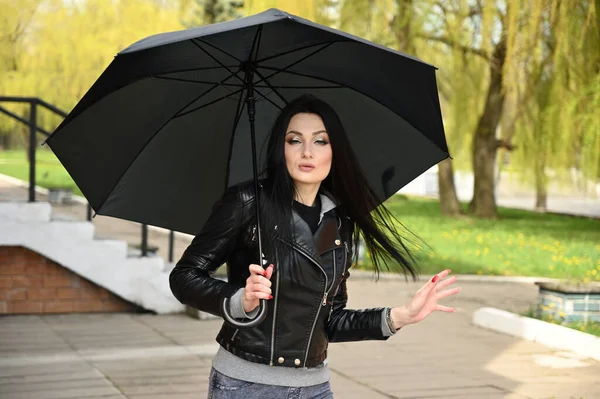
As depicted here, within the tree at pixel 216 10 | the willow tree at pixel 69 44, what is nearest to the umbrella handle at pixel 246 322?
the tree at pixel 216 10

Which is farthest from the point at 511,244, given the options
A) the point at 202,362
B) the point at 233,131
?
the point at 233,131

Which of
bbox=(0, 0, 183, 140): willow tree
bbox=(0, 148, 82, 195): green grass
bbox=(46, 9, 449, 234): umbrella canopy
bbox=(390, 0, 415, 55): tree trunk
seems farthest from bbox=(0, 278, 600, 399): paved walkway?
bbox=(0, 0, 183, 140): willow tree

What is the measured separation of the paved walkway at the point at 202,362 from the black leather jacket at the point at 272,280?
357cm

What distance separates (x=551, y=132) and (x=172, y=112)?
16.5m

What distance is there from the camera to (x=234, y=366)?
10.1ft

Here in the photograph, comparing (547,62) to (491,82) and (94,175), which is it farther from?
(94,175)

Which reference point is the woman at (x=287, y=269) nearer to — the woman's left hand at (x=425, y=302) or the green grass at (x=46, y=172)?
the woman's left hand at (x=425, y=302)

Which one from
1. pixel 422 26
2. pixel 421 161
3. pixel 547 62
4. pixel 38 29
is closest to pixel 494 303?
pixel 421 161

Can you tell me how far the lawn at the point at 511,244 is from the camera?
1461 centimetres

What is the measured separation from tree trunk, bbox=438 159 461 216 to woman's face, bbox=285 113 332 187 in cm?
2214

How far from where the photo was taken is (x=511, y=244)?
18.2 meters

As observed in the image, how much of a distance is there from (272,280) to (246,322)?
0.17 m

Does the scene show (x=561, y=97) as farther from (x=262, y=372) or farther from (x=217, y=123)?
(x=262, y=372)

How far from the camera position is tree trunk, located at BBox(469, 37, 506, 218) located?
23906 mm
